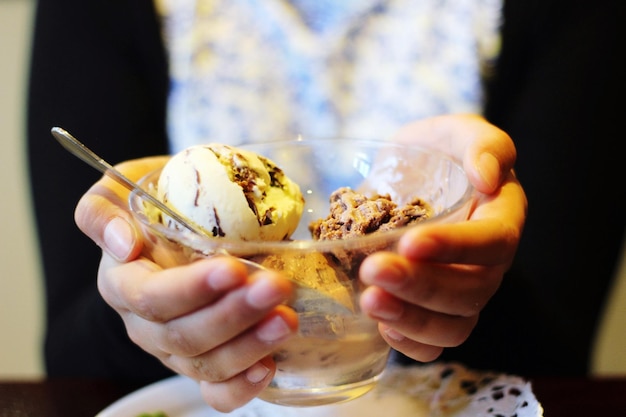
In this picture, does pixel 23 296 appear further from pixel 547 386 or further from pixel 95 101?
pixel 547 386

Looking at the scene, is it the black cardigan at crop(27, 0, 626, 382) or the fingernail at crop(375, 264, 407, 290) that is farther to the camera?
the black cardigan at crop(27, 0, 626, 382)

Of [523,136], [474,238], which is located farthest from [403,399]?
[523,136]

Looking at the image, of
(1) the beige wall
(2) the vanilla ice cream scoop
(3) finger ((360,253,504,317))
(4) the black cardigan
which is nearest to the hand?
(3) finger ((360,253,504,317))

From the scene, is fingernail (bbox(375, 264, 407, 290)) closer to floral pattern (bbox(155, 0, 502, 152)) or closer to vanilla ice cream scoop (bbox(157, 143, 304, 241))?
vanilla ice cream scoop (bbox(157, 143, 304, 241))

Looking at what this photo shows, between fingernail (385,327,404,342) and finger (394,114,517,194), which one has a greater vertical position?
finger (394,114,517,194)

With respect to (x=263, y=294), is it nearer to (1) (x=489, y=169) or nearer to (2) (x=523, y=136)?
(1) (x=489, y=169)

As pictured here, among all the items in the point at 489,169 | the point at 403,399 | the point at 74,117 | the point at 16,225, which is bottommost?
the point at 16,225

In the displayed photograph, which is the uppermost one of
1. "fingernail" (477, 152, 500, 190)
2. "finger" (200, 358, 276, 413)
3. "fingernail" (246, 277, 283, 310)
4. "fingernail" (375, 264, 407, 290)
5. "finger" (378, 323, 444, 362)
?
"fingernail" (477, 152, 500, 190)
